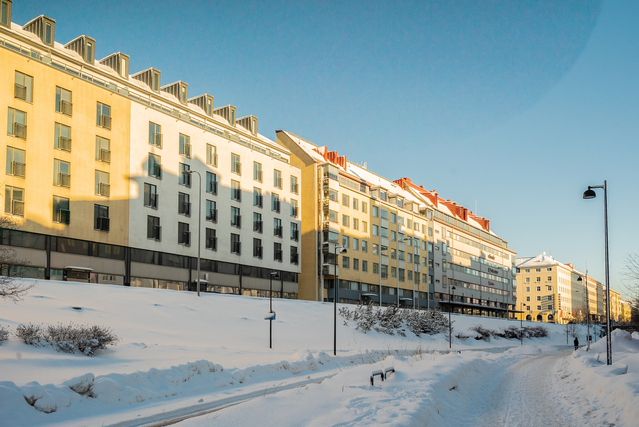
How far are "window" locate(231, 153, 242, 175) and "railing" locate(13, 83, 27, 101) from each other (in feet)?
69.8

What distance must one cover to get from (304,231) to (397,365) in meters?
50.8

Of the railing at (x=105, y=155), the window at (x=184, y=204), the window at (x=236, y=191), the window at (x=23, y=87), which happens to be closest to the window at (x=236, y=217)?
the window at (x=236, y=191)

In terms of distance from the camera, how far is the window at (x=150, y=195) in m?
45.0

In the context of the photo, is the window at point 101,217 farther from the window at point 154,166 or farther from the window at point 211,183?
the window at point 211,183

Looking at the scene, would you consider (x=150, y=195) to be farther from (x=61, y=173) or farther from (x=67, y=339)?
(x=67, y=339)

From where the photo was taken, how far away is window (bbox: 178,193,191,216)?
48250 mm

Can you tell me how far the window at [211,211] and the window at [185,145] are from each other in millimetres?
4918

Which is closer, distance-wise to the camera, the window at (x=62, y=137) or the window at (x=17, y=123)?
the window at (x=17, y=123)

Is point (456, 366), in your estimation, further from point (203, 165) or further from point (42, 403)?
point (203, 165)

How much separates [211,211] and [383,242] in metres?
33.2

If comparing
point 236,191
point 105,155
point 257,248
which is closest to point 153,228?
point 105,155

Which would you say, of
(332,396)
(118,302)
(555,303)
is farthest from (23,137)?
(555,303)

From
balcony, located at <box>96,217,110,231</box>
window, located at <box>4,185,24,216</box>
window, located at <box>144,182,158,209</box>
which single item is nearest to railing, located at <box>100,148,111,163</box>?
window, located at <box>144,182,158,209</box>

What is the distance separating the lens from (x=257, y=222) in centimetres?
5703
